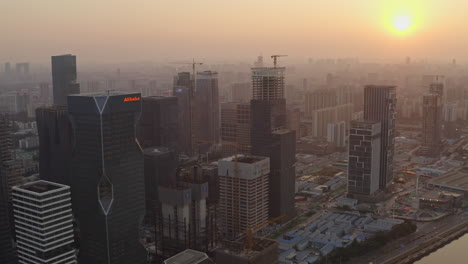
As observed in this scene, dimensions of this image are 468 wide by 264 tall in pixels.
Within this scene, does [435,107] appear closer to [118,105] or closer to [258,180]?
[258,180]

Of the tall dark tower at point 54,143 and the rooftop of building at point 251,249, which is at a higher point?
the tall dark tower at point 54,143

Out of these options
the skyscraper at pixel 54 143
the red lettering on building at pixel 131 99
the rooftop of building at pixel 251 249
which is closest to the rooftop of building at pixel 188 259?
the rooftop of building at pixel 251 249

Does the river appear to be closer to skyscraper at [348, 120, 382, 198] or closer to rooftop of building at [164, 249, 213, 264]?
skyscraper at [348, 120, 382, 198]

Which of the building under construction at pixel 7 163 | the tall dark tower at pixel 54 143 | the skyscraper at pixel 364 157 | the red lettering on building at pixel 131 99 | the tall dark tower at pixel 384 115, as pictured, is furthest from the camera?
the tall dark tower at pixel 384 115

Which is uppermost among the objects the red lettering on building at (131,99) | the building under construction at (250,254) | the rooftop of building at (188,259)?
the red lettering on building at (131,99)

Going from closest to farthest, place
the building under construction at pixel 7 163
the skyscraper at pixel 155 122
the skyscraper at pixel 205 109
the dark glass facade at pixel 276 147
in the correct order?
the building under construction at pixel 7 163 → the dark glass facade at pixel 276 147 → the skyscraper at pixel 155 122 → the skyscraper at pixel 205 109

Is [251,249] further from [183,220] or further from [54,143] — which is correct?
[54,143]

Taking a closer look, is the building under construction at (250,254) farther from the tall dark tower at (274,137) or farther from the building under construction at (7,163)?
the building under construction at (7,163)

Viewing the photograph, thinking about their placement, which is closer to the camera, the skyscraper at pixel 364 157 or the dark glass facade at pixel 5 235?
the dark glass facade at pixel 5 235
